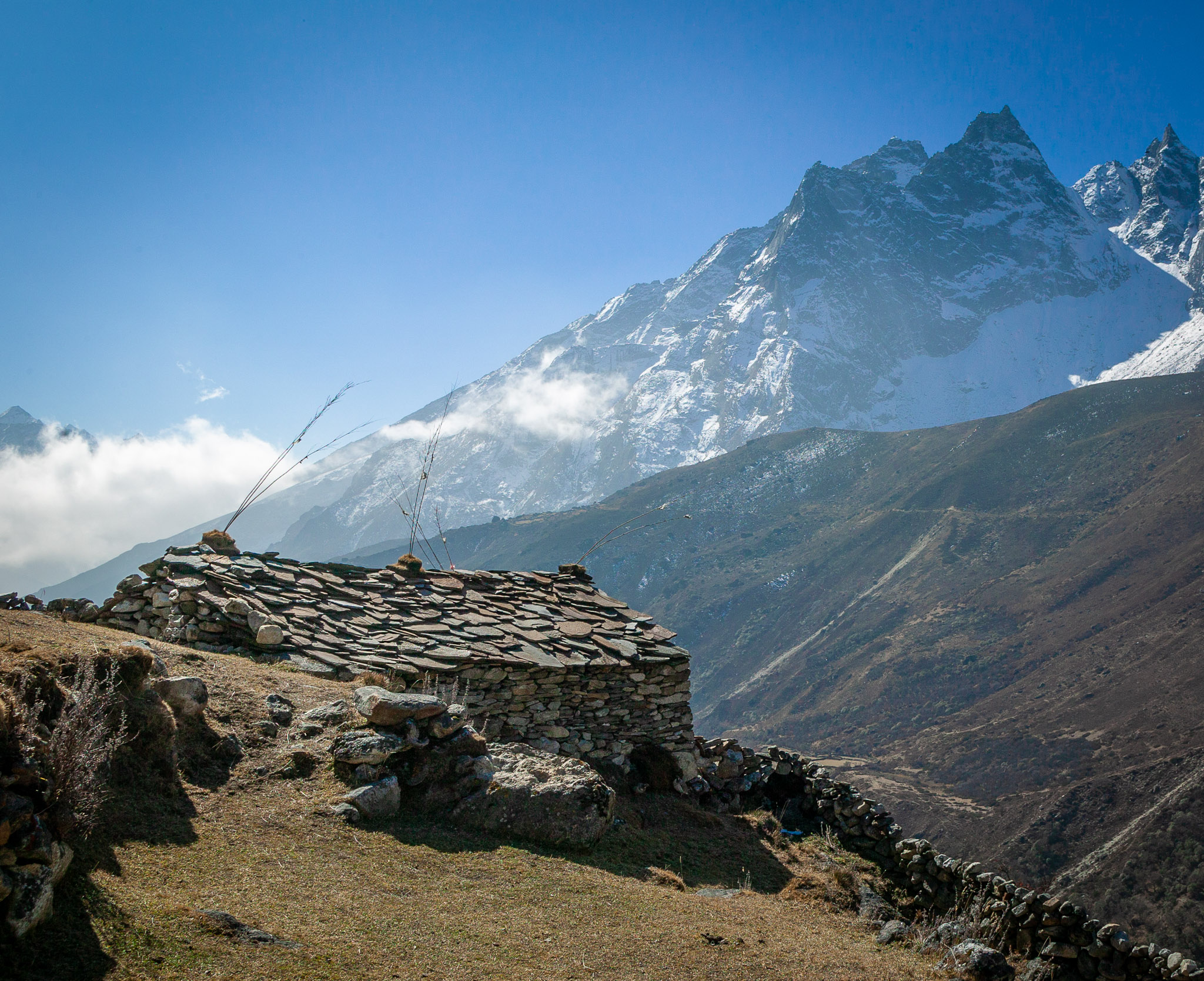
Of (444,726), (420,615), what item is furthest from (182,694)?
(420,615)

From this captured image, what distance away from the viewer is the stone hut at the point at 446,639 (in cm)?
980

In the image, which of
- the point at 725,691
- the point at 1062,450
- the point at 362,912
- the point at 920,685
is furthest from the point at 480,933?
the point at 1062,450

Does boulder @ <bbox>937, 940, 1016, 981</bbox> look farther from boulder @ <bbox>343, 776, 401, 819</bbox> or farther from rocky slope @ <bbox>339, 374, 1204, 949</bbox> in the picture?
rocky slope @ <bbox>339, 374, 1204, 949</bbox>

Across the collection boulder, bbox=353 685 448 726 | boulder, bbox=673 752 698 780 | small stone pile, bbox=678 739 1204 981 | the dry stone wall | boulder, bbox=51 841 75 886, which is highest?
boulder, bbox=51 841 75 886

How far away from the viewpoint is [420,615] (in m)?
11.6

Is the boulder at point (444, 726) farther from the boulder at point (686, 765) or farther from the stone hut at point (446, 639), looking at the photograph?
the boulder at point (686, 765)

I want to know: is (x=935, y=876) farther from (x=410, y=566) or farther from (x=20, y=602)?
(x=20, y=602)

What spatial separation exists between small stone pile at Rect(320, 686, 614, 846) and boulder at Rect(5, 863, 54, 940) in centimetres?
276

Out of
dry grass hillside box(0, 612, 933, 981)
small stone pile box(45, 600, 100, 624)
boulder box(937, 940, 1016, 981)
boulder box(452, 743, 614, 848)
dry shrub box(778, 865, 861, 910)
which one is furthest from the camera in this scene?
small stone pile box(45, 600, 100, 624)

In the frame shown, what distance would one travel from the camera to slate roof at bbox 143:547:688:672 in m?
10.2

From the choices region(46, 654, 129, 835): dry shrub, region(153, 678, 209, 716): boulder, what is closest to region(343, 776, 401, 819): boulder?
region(153, 678, 209, 716): boulder

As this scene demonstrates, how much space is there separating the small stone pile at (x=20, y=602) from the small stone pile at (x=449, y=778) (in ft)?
16.1

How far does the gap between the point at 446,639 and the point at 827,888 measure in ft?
19.1

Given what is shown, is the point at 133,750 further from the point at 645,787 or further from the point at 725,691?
the point at 725,691
